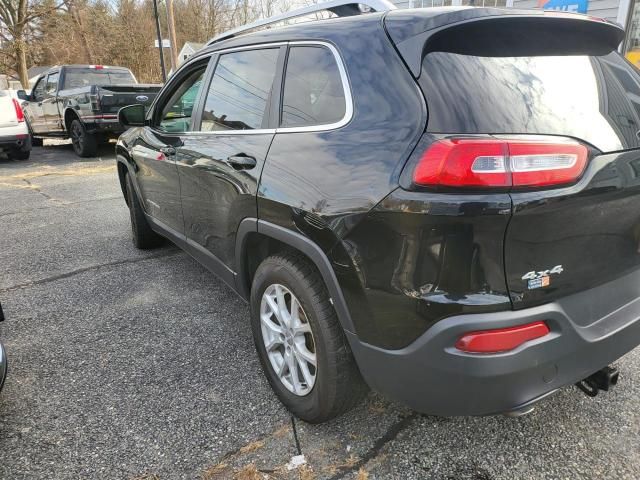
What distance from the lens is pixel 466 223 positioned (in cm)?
144

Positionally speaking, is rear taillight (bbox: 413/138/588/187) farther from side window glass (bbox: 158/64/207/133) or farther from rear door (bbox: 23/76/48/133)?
rear door (bbox: 23/76/48/133)

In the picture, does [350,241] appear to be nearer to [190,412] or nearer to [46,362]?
[190,412]

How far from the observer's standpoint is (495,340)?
1491mm

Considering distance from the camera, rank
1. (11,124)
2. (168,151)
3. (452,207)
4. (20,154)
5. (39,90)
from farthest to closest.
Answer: (39,90), (20,154), (11,124), (168,151), (452,207)

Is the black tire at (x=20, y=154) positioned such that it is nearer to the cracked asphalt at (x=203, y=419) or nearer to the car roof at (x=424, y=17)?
the cracked asphalt at (x=203, y=419)

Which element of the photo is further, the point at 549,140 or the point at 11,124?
the point at 11,124

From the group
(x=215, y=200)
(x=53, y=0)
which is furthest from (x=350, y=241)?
(x=53, y=0)

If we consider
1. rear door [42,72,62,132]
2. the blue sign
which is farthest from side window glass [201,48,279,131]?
rear door [42,72,62,132]

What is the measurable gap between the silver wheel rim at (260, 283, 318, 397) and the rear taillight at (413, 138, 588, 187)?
91cm

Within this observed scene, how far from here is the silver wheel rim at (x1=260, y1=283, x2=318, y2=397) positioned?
83.0 inches

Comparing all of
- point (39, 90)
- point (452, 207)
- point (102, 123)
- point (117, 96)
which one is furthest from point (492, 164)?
point (39, 90)

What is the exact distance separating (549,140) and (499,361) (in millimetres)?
729

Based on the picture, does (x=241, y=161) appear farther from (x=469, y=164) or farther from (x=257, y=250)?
(x=469, y=164)

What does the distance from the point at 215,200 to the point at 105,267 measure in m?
2.11
